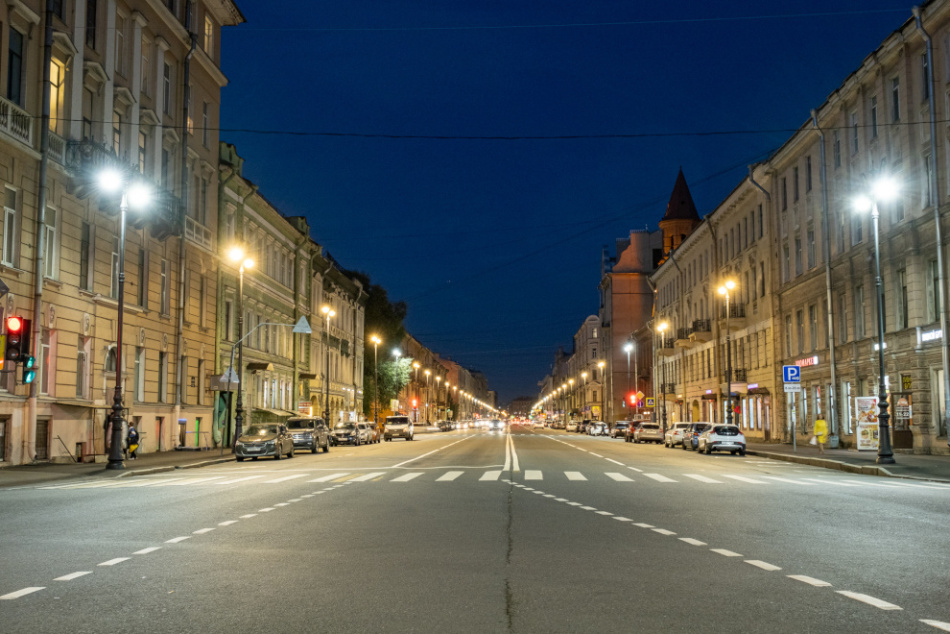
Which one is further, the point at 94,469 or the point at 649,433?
the point at 649,433

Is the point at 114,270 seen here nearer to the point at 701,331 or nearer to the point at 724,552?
the point at 724,552

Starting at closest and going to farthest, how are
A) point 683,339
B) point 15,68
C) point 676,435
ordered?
point 15,68, point 676,435, point 683,339

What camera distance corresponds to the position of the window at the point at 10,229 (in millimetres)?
28156

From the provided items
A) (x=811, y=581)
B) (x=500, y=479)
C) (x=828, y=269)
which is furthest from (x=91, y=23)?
(x=811, y=581)

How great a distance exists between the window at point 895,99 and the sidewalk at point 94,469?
1123 inches

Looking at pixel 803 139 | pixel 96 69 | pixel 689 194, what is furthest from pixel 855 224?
pixel 689 194

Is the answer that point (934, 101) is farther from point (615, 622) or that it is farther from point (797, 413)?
point (615, 622)

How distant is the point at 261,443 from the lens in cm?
3644

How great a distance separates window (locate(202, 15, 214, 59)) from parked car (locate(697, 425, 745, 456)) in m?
30.4

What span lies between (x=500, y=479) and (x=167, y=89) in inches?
1093

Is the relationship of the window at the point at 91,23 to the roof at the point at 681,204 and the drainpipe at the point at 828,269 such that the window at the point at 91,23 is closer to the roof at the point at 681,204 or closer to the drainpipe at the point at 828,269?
the drainpipe at the point at 828,269

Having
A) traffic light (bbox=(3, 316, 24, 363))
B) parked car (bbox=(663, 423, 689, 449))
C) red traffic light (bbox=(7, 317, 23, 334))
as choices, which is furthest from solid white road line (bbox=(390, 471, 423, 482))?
parked car (bbox=(663, 423, 689, 449))

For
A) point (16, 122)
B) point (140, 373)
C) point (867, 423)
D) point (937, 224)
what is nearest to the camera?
point (16, 122)

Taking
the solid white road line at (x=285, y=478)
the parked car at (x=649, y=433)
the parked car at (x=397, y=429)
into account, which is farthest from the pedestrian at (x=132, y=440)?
the parked car at (x=649, y=433)
